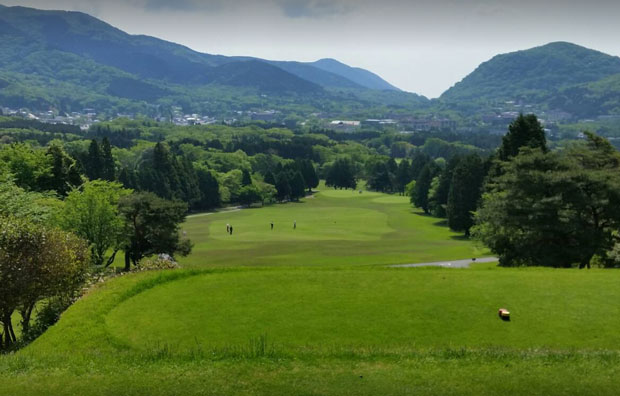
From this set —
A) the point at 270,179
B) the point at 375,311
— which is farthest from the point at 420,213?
the point at 375,311

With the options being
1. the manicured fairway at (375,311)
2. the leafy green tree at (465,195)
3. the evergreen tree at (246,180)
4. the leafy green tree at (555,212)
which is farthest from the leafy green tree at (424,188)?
the manicured fairway at (375,311)

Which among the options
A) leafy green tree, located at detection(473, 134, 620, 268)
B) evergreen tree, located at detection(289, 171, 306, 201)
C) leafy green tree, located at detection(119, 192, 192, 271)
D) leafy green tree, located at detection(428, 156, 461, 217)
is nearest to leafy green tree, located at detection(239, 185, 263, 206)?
evergreen tree, located at detection(289, 171, 306, 201)

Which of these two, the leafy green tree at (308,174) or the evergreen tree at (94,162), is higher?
the evergreen tree at (94,162)

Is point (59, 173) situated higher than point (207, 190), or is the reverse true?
point (59, 173)

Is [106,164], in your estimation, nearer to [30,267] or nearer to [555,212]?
[30,267]

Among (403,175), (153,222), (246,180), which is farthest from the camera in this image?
(403,175)

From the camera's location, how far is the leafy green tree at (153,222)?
5169cm

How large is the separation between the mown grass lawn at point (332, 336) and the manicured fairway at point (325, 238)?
12575 mm

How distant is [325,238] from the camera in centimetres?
7419

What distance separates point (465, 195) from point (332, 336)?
7050 centimetres

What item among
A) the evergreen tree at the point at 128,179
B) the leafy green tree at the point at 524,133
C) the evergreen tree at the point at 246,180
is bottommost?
the evergreen tree at the point at 246,180

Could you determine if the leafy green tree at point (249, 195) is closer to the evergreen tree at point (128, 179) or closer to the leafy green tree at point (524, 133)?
the evergreen tree at point (128, 179)

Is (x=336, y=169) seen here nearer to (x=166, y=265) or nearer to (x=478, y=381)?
(x=166, y=265)

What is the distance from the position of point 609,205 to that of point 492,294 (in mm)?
20841
